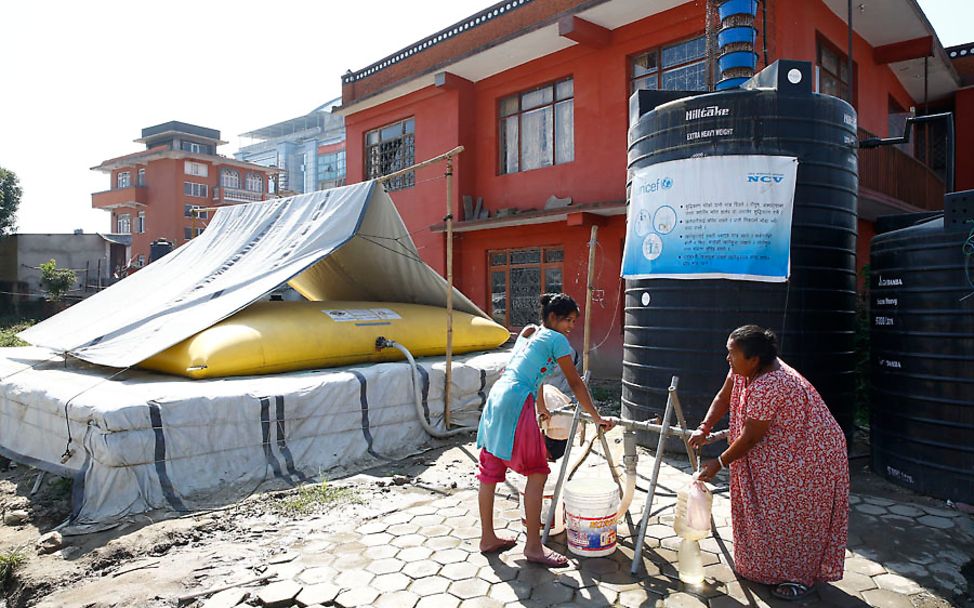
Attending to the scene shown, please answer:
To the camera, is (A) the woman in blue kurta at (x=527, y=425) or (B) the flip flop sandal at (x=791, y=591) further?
(A) the woman in blue kurta at (x=527, y=425)

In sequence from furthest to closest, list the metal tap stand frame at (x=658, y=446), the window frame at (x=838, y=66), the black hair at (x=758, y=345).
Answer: the window frame at (x=838, y=66)
the metal tap stand frame at (x=658, y=446)
the black hair at (x=758, y=345)

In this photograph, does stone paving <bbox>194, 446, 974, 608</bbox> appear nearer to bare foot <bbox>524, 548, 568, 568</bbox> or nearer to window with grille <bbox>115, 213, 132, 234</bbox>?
bare foot <bbox>524, 548, 568, 568</bbox>

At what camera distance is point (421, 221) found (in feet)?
44.5

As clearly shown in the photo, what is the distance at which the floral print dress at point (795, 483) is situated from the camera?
115 inches

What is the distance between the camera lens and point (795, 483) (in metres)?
2.96

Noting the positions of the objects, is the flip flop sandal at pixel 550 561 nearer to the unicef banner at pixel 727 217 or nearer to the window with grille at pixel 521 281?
the unicef banner at pixel 727 217

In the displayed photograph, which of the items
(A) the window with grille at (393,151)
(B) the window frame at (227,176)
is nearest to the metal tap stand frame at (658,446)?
(A) the window with grille at (393,151)

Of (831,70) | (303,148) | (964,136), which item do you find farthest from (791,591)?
(303,148)

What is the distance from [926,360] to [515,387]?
3.05 meters

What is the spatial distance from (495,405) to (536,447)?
0.31 meters

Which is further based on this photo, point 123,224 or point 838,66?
point 123,224

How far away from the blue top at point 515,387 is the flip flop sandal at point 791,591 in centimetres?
143

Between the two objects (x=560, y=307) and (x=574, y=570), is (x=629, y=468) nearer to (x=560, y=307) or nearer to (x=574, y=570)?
(x=574, y=570)

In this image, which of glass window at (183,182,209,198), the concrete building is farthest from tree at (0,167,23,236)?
the concrete building
